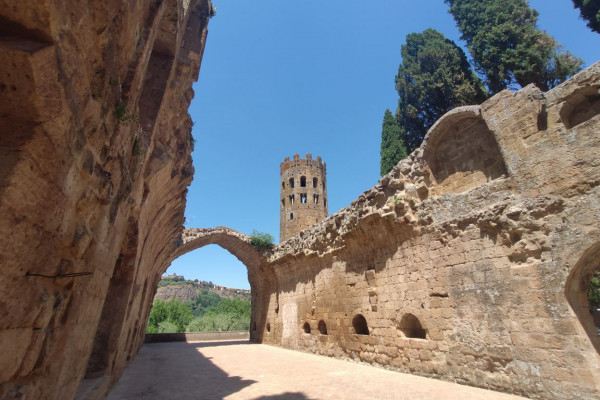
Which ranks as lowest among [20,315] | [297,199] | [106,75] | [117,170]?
[20,315]

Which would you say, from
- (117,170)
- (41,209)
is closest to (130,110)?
(117,170)

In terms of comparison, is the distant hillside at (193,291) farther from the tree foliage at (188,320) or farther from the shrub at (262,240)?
the shrub at (262,240)

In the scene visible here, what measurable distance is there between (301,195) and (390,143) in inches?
603

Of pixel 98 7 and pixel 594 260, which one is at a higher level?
pixel 98 7

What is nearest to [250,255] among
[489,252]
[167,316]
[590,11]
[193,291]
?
[489,252]

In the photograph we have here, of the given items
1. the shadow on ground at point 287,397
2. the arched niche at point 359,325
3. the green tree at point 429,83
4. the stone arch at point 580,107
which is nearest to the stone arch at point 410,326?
the arched niche at point 359,325

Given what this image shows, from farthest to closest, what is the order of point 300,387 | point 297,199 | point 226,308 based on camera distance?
1. point 226,308
2. point 297,199
3. point 300,387

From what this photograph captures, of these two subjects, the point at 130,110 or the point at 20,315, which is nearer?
the point at 20,315

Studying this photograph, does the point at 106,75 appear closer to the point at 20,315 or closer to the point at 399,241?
the point at 20,315

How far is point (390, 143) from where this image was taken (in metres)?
25.2

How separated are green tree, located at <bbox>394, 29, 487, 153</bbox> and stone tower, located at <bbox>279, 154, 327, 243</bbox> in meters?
15.5

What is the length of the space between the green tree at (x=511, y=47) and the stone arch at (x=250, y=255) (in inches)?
762

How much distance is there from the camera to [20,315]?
1923 millimetres

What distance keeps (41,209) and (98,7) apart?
142cm
